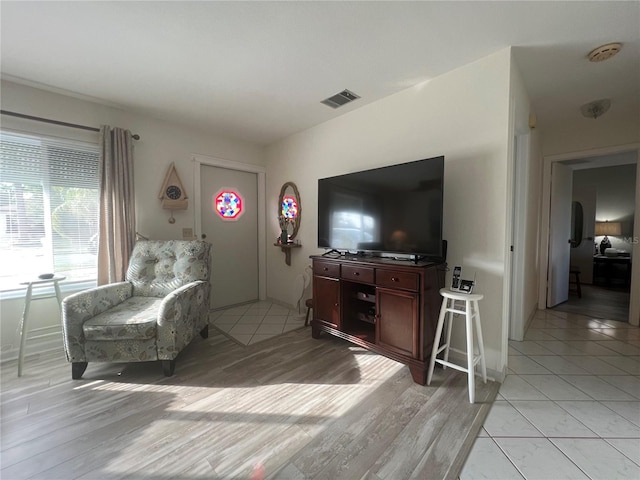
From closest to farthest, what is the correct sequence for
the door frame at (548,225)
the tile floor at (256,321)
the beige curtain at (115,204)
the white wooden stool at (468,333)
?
the white wooden stool at (468,333) → the beige curtain at (115,204) → the tile floor at (256,321) → the door frame at (548,225)

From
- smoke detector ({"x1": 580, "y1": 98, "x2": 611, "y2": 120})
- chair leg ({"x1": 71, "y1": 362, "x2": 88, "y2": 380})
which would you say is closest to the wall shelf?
chair leg ({"x1": 71, "y1": 362, "x2": 88, "y2": 380})

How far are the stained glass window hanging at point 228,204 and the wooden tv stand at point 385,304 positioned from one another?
5.58 ft

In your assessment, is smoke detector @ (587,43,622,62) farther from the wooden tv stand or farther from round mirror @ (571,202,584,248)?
round mirror @ (571,202,584,248)

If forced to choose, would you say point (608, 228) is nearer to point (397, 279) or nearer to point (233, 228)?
point (397, 279)

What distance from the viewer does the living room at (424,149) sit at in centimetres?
186

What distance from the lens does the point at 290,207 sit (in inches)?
137

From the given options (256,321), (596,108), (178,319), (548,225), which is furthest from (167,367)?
(596,108)

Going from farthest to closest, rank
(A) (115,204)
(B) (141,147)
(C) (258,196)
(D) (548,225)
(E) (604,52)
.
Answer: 1. (C) (258,196)
2. (D) (548,225)
3. (B) (141,147)
4. (A) (115,204)
5. (E) (604,52)

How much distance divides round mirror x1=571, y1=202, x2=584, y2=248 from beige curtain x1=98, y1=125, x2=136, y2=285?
22.9 ft

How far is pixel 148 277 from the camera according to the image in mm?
2477

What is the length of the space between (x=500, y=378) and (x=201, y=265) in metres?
2.60

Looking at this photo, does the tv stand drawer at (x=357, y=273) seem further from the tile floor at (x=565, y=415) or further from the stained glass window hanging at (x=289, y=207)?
the stained glass window hanging at (x=289, y=207)

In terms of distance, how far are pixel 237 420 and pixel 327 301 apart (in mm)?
1187

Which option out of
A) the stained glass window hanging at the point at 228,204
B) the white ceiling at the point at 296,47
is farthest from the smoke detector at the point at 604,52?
the stained glass window hanging at the point at 228,204
